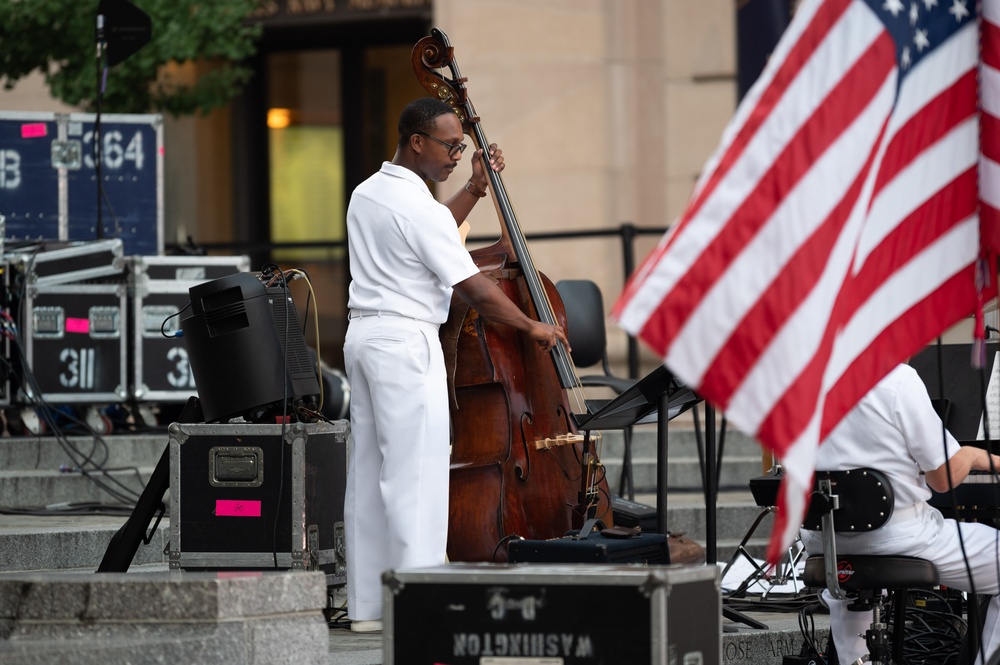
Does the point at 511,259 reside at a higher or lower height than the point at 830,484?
higher

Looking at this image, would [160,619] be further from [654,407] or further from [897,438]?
[897,438]

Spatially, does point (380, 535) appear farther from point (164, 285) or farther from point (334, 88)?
point (334, 88)

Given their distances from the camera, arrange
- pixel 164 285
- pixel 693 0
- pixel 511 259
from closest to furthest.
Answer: pixel 511 259 → pixel 164 285 → pixel 693 0

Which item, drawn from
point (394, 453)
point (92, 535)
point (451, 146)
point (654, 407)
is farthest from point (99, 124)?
point (654, 407)

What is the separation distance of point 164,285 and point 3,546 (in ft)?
11.2

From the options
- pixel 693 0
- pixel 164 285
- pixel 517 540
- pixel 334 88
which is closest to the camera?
pixel 517 540

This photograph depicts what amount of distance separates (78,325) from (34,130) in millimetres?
1505

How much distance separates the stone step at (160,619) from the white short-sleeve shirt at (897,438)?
1791 mm

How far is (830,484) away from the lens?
4992 millimetres

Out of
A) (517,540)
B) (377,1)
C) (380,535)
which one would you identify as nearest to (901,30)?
(517,540)

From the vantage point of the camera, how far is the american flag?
363 cm

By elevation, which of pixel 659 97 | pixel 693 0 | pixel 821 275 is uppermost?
pixel 693 0

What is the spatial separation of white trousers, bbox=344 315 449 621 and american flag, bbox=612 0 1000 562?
197cm

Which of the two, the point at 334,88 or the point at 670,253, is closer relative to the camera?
the point at 670,253
